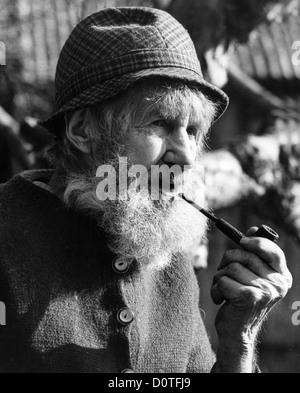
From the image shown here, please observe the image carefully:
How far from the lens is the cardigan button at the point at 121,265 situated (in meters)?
2.28

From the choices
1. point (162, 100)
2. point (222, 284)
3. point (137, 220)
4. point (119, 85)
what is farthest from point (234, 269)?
point (119, 85)

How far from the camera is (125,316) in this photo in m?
2.21

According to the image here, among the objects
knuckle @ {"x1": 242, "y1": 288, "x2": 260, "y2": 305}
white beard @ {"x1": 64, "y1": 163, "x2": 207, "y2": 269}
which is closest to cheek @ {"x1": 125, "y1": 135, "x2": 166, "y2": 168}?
white beard @ {"x1": 64, "y1": 163, "x2": 207, "y2": 269}

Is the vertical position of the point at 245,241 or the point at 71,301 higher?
the point at 245,241

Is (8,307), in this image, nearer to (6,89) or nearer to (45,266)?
(45,266)

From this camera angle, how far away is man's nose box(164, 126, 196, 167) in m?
2.26

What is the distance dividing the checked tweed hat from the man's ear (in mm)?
48

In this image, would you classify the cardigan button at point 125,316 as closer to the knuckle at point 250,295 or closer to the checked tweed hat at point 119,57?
the knuckle at point 250,295

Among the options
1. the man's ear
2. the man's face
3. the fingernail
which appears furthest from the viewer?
the man's ear

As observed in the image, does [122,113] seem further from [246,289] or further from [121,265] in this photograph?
[246,289]

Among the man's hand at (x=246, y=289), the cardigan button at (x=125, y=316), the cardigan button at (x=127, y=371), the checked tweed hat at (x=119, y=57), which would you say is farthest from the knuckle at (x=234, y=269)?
the checked tweed hat at (x=119, y=57)

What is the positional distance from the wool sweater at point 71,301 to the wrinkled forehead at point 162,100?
0.45m

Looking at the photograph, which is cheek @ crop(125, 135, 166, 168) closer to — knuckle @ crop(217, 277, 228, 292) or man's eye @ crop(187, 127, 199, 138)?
man's eye @ crop(187, 127, 199, 138)

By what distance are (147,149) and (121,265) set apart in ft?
1.37
